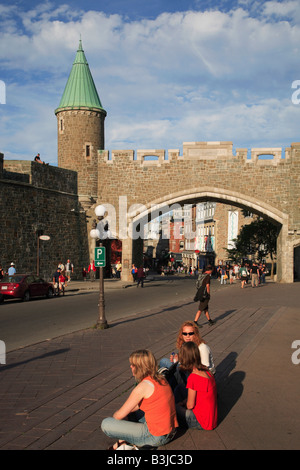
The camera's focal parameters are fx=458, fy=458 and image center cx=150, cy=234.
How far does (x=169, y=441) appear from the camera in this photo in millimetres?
4359

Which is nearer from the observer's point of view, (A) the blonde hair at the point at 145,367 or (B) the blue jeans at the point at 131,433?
(B) the blue jeans at the point at 131,433

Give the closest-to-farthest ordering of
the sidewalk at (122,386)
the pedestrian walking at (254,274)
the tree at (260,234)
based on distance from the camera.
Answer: the sidewalk at (122,386) < the pedestrian walking at (254,274) < the tree at (260,234)

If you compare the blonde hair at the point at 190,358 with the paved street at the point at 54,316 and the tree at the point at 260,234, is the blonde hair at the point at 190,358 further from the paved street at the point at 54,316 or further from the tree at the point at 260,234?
the tree at the point at 260,234

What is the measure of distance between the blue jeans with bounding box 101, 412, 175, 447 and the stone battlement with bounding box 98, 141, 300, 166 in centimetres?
2455

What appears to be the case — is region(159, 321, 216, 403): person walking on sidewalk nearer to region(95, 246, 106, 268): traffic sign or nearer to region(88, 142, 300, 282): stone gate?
region(95, 246, 106, 268): traffic sign

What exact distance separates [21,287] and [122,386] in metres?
12.3

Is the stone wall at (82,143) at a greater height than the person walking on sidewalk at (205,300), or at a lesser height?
greater

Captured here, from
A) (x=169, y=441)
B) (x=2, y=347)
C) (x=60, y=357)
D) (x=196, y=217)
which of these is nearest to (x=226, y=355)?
(x=60, y=357)

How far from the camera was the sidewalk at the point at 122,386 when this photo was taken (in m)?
4.43

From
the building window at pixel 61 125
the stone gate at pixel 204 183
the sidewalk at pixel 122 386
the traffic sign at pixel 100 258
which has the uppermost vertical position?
the building window at pixel 61 125

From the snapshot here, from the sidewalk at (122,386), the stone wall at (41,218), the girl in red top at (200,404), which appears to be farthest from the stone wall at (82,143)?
the girl in red top at (200,404)

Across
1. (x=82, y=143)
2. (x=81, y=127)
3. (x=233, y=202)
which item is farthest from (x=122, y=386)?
(x=81, y=127)

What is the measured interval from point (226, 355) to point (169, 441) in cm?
356
